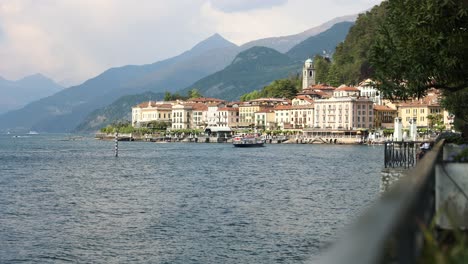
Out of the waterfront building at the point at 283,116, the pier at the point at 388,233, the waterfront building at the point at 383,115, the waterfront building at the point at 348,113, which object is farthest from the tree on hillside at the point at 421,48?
the waterfront building at the point at 283,116

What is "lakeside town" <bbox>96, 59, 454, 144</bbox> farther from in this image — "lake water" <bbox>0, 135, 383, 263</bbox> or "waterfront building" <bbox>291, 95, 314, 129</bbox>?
"lake water" <bbox>0, 135, 383, 263</bbox>

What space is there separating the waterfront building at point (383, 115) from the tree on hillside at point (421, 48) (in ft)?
499

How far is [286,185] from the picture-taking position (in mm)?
47719

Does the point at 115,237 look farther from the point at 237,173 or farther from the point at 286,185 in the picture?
the point at 237,173

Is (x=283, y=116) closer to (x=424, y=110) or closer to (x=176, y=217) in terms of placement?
(x=424, y=110)

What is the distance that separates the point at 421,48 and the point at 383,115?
15878cm

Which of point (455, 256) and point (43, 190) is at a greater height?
point (455, 256)

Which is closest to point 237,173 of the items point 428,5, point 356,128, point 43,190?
point 43,190

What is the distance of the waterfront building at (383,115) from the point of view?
175 meters

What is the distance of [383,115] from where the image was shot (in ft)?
580

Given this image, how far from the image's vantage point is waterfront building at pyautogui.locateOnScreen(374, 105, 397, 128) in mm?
175125

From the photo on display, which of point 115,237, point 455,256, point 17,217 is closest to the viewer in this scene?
point 455,256

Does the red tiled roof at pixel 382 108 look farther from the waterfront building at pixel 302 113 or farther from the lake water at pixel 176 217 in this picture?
the lake water at pixel 176 217

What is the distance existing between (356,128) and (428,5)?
154569mm
